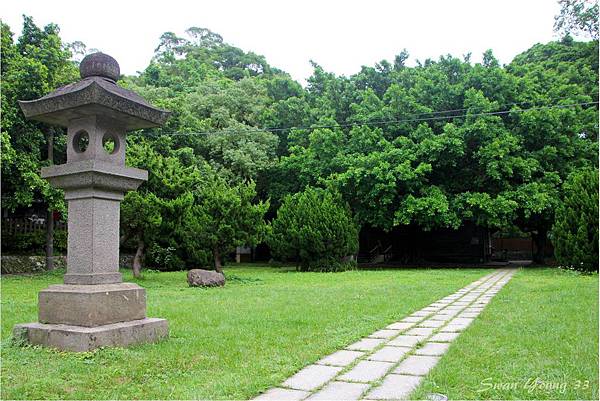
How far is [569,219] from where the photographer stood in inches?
596

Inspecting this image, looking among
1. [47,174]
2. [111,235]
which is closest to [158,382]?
[111,235]

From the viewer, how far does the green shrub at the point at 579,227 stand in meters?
14.6

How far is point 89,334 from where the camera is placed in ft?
15.7

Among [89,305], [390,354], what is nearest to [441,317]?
[390,354]

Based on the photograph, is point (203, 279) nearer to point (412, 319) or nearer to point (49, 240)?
point (412, 319)

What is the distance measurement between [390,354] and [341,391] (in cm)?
124

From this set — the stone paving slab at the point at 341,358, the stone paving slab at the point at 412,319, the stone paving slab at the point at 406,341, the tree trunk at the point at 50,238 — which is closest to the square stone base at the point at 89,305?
the stone paving slab at the point at 341,358

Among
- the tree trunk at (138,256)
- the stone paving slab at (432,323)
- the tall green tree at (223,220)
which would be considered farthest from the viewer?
the tall green tree at (223,220)

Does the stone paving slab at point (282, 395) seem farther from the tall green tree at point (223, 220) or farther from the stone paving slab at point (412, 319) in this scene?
the tall green tree at point (223, 220)

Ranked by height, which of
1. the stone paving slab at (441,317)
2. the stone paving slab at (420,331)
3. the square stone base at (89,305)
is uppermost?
the square stone base at (89,305)

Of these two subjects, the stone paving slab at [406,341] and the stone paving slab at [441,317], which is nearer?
the stone paving slab at [406,341]

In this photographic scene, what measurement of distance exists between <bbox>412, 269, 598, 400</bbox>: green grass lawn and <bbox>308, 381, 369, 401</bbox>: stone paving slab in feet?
1.25

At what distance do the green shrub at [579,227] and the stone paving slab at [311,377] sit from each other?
12.8 m

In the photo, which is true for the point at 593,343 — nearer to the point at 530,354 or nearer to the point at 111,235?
the point at 530,354
